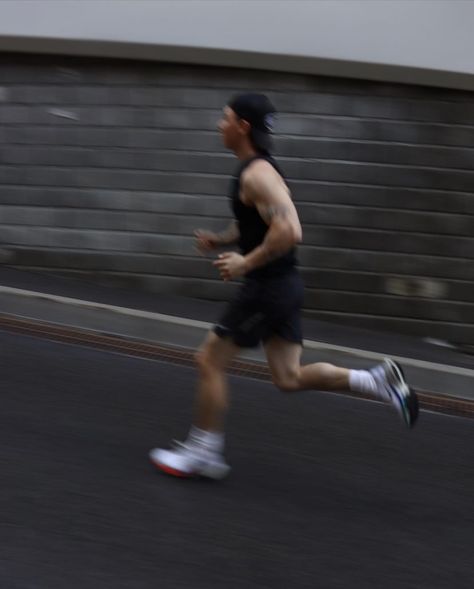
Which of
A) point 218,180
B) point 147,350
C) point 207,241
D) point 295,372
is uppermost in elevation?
point 207,241

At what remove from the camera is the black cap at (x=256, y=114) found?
5.13 metres

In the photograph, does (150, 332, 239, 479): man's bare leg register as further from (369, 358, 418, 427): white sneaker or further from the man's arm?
(369, 358, 418, 427): white sneaker

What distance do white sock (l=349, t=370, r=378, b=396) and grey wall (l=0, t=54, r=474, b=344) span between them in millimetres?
3746

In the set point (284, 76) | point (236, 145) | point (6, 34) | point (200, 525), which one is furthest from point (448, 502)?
point (6, 34)

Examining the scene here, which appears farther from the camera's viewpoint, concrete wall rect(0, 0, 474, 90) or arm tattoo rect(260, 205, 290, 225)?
concrete wall rect(0, 0, 474, 90)

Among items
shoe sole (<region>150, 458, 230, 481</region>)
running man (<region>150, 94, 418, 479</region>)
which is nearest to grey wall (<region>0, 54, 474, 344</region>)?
running man (<region>150, 94, 418, 479</region>)

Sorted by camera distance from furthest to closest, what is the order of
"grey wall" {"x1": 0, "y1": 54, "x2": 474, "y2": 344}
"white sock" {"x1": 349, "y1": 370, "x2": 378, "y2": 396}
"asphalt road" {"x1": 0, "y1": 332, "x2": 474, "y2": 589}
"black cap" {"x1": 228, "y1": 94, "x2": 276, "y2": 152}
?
"grey wall" {"x1": 0, "y1": 54, "x2": 474, "y2": 344}
"white sock" {"x1": 349, "y1": 370, "x2": 378, "y2": 396}
"black cap" {"x1": 228, "y1": 94, "x2": 276, "y2": 152}
"asphalt road" {"x1": 0, "y1": 332, "x2": 474, "y2": 589}

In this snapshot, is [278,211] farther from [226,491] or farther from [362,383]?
[226,491]

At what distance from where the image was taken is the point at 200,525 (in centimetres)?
495

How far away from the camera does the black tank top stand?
203 inches

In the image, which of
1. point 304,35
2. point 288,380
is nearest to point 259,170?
point 288,380

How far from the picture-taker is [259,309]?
207 inches

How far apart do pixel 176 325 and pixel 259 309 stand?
2.89 m

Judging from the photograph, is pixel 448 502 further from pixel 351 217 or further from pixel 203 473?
pixel 351 217
